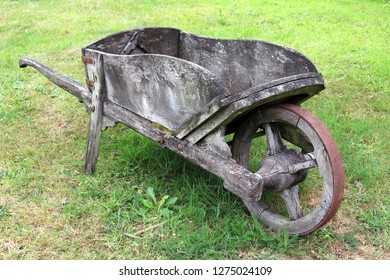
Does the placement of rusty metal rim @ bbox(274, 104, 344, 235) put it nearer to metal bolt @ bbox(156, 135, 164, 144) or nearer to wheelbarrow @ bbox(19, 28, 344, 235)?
wheelbarrow @ bbox(19, 28, 344, 235)

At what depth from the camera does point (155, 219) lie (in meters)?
3.28

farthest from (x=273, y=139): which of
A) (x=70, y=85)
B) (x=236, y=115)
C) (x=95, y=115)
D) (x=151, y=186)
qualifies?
(x=70, y=85)

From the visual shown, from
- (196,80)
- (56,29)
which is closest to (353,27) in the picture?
(56,29)

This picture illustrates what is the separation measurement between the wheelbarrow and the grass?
0.22 meters

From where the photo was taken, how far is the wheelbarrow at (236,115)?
2.68 meters

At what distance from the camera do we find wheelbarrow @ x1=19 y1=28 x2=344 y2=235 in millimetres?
2684

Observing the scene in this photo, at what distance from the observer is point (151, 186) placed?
364cm

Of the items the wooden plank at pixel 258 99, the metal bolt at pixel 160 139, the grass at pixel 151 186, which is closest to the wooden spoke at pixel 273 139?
the wooden plank at pixel 258 99

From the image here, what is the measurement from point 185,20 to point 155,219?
5856 mm

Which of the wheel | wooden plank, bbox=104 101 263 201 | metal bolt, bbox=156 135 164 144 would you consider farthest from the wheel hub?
metal bolt, bbox=156 135 164 144

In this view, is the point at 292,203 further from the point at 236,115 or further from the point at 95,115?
the point at 95,115

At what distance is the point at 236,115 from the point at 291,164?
50 cm

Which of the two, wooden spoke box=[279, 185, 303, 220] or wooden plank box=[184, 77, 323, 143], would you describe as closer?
wooden plank box=[184, 77, 323, 143]
